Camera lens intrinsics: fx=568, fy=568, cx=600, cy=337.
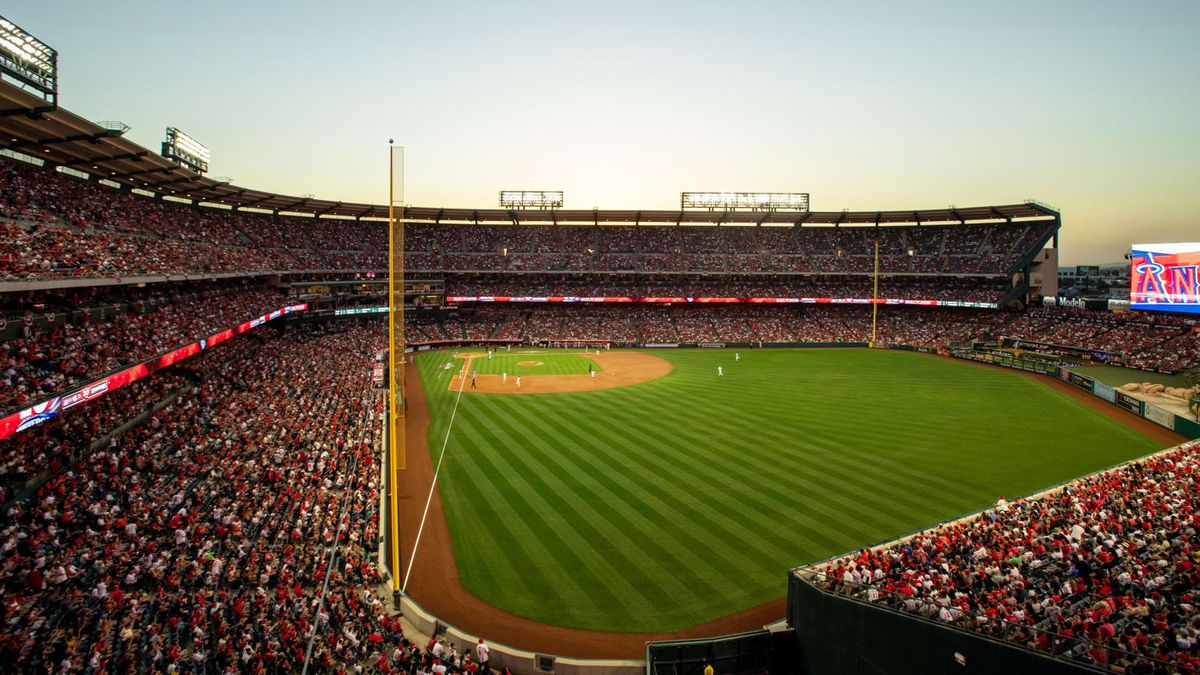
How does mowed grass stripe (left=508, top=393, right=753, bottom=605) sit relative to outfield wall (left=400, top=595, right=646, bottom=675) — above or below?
above

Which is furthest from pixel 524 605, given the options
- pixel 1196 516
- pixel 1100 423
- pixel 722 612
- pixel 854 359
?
pixel 854 359

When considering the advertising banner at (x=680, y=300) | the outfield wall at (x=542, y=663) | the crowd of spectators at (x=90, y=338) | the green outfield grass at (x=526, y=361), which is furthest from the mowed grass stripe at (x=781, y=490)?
the advertising banner at (x=680, y=300)

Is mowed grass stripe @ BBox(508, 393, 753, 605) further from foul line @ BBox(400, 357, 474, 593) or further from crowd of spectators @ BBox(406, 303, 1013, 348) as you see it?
crowd of spectators @ BBox(406, 303, 1013, 348)

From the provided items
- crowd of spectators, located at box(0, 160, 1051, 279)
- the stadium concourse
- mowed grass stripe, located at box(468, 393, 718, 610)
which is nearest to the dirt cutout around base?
the stadium concourse

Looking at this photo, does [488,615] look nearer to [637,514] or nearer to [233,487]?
[637,514]

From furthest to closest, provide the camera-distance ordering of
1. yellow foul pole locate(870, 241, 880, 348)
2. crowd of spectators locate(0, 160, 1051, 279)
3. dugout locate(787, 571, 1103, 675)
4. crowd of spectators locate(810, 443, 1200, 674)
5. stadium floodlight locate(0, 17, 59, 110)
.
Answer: yellow foul pole locate(870, 241, 880, 348)
crowd of spectators locate(0, 160, 1051, 279)
stadium floodlight locate(0, 17, 59, 110)
crowd of spectators locate(810, 443, 1200, 674)
dugout locate(787, 571, 1103, 675)

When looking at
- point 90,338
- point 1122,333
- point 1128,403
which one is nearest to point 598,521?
point 90,338
